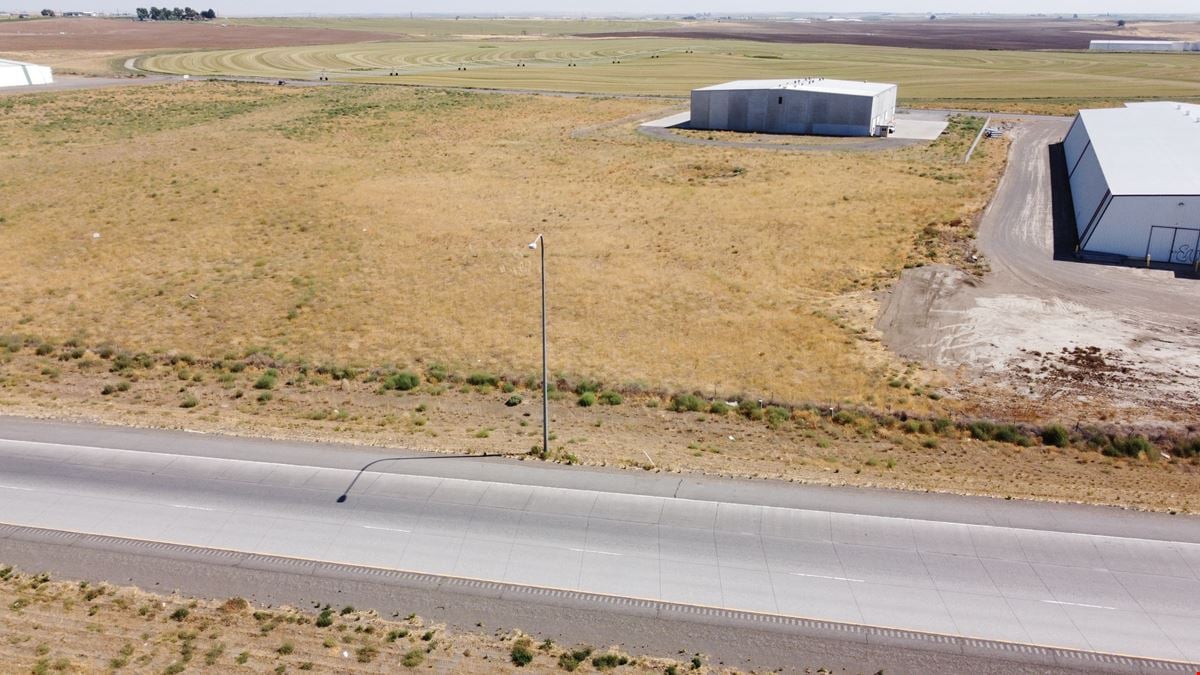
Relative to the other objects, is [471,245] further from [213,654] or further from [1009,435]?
[213,654]

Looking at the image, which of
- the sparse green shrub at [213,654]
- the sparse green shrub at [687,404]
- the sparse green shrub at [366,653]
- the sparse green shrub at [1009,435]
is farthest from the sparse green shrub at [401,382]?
the sparse green shrub at [1009,435]

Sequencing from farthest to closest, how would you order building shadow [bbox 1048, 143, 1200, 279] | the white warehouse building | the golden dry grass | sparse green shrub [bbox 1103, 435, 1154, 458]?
1. the white warehouse building
2. building shadow [bbox 1048, 143, 1200, 279]
3. the golden dry grass
4. sparse green shrub [bbox 1103, 435, 1154, 458]

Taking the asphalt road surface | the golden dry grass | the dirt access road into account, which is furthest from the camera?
the golden dry grass

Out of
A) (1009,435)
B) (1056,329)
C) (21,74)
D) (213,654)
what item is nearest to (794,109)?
(1056,329)

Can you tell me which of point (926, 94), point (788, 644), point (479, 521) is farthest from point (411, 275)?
point (926, 94)

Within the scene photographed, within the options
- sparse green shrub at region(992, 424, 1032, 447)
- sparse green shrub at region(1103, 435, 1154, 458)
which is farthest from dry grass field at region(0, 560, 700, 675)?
sparse green shrub at region(1103, 435, 1154, 458)

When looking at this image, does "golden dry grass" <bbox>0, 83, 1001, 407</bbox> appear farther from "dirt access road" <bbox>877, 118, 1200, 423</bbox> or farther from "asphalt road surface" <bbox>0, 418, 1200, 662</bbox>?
"asphalt road surface" <bbox>0, 418, 1200, 662</bbox>
